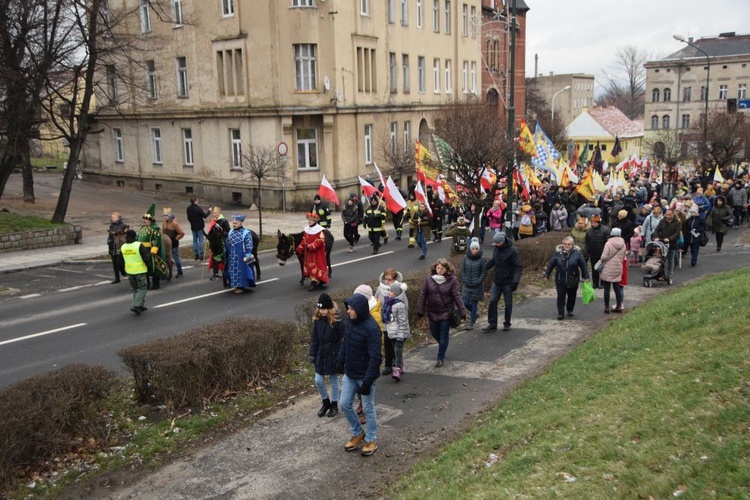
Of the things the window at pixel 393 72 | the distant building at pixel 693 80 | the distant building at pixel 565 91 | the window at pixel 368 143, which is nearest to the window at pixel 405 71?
the window at pixel 393 72

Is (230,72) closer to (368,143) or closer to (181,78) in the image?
(181,78)

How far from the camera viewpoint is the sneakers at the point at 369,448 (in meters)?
7.51

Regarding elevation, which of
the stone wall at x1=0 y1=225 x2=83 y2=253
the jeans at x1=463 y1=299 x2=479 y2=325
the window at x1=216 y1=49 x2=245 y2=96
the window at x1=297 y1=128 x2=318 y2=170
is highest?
the window at x1=216 y1=49 x2=245 y2=96

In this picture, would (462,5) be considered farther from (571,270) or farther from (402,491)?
(402,491)

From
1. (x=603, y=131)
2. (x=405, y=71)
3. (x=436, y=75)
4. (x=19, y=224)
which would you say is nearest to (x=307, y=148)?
(x=405, y=71)

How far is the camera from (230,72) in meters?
35.7

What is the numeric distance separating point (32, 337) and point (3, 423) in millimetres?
6392

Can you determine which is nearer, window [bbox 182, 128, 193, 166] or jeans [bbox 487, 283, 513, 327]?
jeans [bbox 487, 283, 513, 327]

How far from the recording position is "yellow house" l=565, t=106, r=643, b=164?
274 feet

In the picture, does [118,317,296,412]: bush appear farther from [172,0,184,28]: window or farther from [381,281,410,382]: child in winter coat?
[172,0,184,28]: window

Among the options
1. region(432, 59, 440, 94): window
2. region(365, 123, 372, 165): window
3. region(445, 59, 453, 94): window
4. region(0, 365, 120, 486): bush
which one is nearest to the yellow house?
region(445, 59, 453, 94): window

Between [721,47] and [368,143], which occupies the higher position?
[721,47]

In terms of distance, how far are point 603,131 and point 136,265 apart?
3057 inches

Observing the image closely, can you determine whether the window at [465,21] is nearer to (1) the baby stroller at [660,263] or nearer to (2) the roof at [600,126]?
(2) the roof at [600,126]
